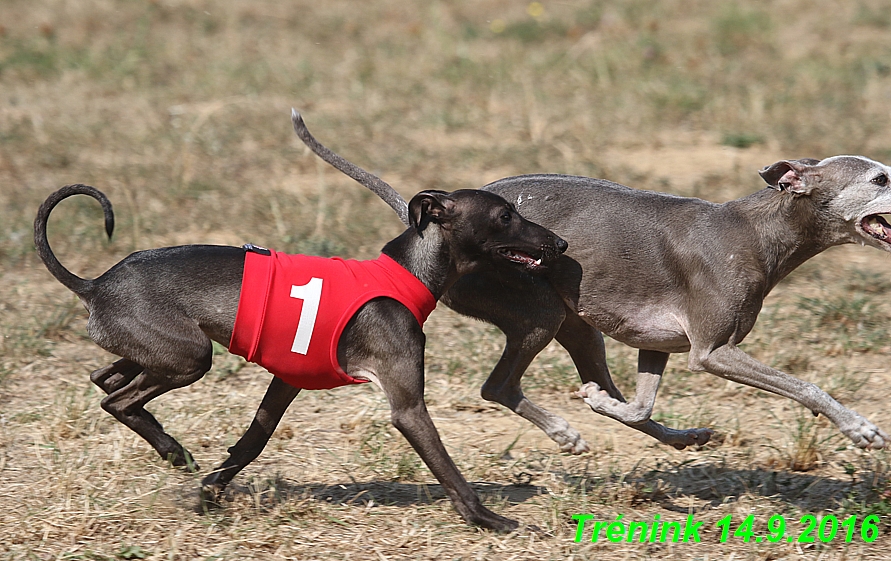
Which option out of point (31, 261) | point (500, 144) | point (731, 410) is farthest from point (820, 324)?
point (31, 261)

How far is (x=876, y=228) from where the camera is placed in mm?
4941

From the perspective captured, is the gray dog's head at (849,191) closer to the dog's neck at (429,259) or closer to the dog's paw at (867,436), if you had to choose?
the dog's paw at (867,436)

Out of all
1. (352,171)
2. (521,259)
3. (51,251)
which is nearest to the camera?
(51,251)

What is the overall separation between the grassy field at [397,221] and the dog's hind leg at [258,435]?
0.13 m

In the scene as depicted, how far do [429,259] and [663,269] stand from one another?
43.6 inches

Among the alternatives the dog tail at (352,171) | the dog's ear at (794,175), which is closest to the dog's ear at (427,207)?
the dog tail at (352,171)

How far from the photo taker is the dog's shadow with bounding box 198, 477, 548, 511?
505 centimetres

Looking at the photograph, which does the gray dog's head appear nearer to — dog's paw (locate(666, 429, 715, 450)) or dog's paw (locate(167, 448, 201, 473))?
dog's paw (locate(666, 429, 715, 450))

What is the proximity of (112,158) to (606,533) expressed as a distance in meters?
6.75

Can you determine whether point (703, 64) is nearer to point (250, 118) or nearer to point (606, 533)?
point (250, 118)

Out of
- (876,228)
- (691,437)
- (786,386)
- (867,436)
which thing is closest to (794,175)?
(876,228)

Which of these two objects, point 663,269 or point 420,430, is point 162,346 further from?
point 663,269

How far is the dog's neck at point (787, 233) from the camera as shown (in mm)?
5016

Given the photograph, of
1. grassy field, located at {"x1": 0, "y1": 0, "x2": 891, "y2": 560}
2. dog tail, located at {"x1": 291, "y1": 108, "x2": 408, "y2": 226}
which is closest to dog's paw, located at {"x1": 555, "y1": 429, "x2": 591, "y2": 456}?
grassy field, located at {"x1": 0, "y1": 0, "x2": 891, "y2": 560}
